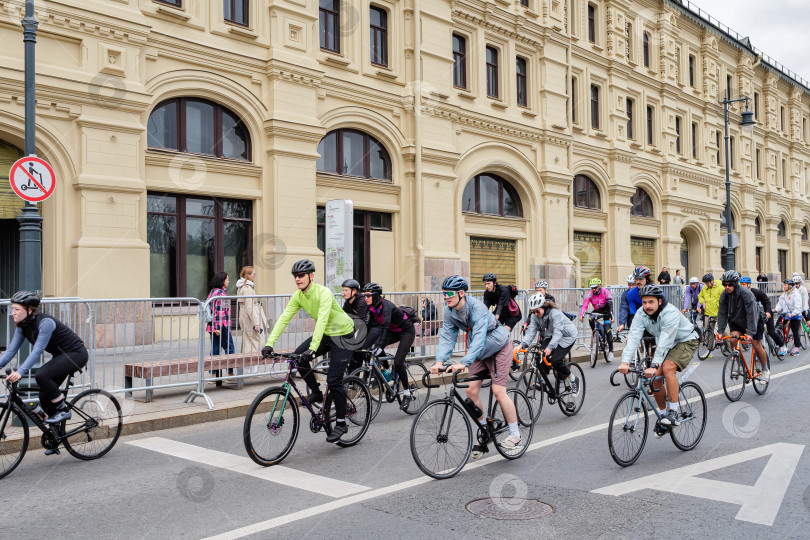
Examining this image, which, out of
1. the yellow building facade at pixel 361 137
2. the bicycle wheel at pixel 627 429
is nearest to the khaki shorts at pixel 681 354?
the bicycle wheel at pixel 627 429

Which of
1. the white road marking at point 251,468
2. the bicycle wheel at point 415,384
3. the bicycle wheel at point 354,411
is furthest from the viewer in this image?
the bicycle wheel at point 415,384

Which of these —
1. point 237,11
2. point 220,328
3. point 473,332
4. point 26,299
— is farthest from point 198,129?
point 473,332

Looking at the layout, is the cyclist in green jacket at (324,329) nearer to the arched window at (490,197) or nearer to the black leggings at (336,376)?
the black leggings at (336,376)

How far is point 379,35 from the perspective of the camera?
20578 mm

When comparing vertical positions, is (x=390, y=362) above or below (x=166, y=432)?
above

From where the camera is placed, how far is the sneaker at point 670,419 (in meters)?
6.93

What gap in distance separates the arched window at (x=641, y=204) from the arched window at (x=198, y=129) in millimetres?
19435

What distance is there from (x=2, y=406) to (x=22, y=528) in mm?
1807

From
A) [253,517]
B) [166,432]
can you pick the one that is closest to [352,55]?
[166,432]

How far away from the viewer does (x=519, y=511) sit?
5297 millimetres

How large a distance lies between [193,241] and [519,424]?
442 inches

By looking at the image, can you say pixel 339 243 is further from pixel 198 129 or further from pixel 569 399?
pixel 198 129

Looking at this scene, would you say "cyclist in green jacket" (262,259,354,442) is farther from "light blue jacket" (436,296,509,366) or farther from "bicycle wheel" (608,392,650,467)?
"bicycle wheel" (608,392,650,467)

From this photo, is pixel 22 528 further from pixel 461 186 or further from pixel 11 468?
pixel 461 186
